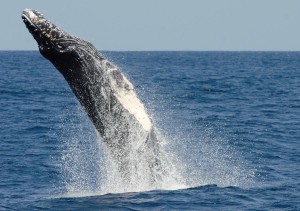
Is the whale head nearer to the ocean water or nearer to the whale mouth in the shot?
the whale mouth

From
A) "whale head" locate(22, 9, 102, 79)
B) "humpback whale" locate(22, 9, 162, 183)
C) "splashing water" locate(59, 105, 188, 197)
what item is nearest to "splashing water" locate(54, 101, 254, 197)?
"splashing water" locate(59, 105, 188, 197)

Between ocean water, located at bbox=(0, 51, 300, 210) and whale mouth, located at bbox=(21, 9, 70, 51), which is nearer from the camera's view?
whale mouth, located at bbox=(21, 9, 70, 51)

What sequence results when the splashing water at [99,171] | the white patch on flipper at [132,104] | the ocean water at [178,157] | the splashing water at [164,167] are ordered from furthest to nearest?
the splashing water at [164,167]
the splashing water at [99,171]
the ocean water at [178,157]
the white patch on flipper at [132,104]

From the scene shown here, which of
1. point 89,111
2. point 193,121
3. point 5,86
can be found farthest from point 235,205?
point 5,86

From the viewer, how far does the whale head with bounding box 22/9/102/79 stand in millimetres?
13172

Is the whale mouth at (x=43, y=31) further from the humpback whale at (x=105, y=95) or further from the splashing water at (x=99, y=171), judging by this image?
the splashing water at (x=99, y=171)

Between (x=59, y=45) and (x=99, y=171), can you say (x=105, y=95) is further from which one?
(x=99, y=171)

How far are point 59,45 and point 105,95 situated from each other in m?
1.20

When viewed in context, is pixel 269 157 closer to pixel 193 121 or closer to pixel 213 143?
pixel 213 143

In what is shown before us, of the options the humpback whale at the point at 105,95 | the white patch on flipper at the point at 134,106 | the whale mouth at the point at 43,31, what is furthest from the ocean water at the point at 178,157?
the whale mouth at the point at 43,31

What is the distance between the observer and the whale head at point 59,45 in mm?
13172

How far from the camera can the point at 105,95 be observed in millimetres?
13758

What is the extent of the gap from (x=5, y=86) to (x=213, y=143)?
28511 millimetres

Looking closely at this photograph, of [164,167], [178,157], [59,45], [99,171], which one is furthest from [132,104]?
[178,157]
